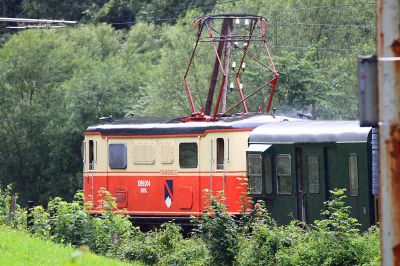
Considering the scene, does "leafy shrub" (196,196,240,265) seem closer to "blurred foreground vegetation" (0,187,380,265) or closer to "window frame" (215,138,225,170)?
"blurred foreground vegetation" (0,187,380,265)

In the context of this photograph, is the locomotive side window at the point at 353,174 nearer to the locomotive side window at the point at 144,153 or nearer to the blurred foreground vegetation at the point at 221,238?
the blurred foreground vegetation at the point at 221,238

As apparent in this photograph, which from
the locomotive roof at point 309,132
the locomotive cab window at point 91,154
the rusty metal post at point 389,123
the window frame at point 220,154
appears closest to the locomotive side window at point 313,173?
the locomotive roof at point 309,132

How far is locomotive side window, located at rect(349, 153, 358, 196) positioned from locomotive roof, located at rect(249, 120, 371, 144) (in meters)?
0.38

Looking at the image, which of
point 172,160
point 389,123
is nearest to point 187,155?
point 172,160

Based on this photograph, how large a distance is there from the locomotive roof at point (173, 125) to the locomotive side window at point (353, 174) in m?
3.46

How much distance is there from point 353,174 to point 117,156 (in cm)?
725

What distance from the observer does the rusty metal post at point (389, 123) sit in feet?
22.1

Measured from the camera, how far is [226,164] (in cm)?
2592

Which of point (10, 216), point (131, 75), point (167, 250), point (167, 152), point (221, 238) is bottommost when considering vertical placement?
point (167, 250)

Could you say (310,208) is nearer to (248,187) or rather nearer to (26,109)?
(248,187)

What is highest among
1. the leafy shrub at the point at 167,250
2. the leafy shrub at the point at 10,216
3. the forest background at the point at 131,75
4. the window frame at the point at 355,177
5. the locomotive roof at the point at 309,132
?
the forest background at the point at 131,75

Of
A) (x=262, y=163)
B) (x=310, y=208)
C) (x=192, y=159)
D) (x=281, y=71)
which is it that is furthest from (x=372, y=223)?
(x=281, y=71)

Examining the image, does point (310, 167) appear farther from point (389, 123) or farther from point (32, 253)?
point (389, 123)

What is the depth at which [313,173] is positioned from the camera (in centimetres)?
2391
